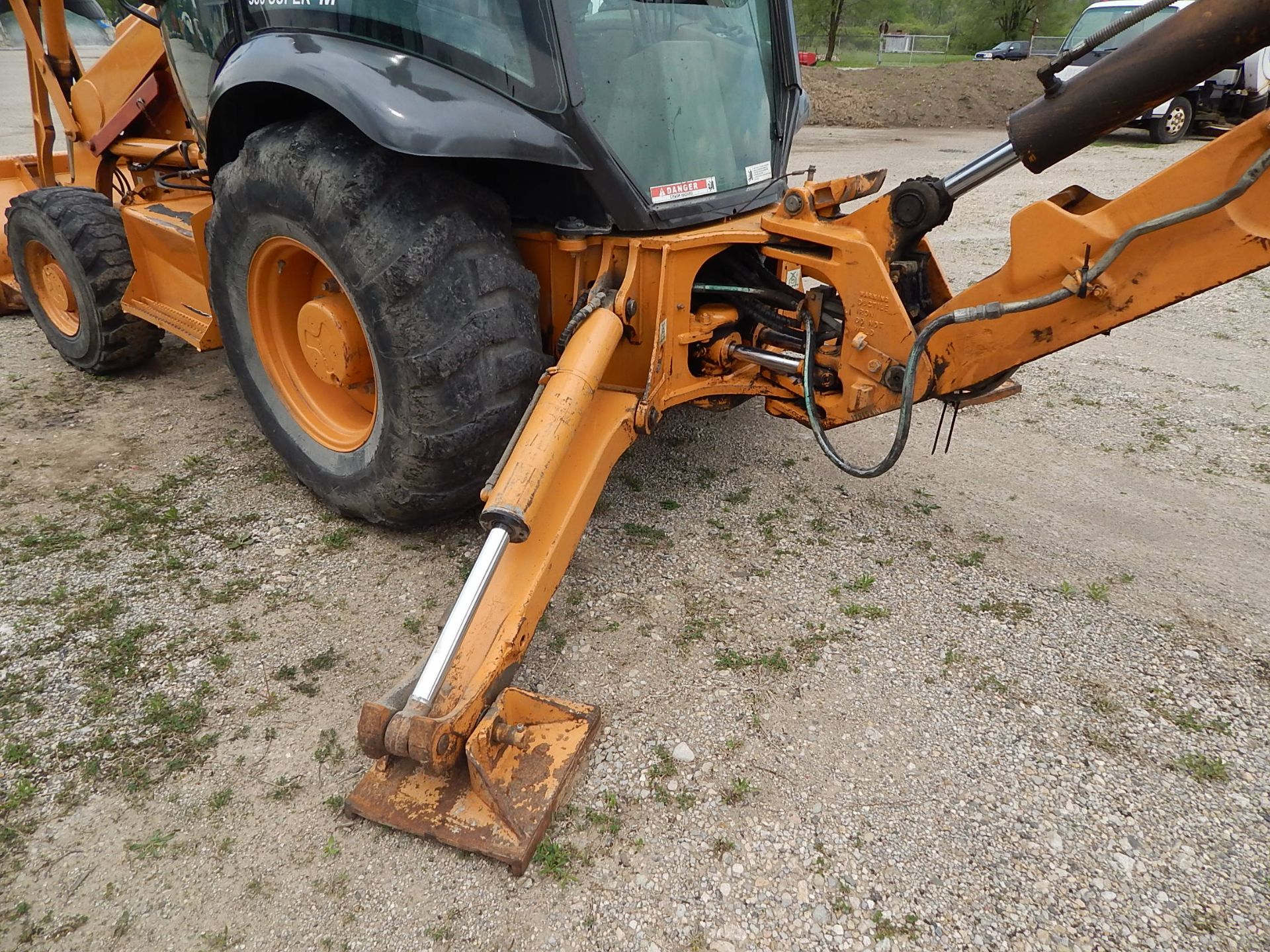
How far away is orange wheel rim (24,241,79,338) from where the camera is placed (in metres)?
4.43

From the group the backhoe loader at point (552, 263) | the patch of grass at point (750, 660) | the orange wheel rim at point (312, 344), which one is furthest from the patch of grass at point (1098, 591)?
the orange wheel rim at point (312, 344)

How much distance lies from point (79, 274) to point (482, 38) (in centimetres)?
281

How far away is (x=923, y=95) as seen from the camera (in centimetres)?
1872


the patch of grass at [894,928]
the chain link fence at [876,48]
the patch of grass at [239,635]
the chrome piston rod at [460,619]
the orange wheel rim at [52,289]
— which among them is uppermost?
the chain link fence at [876,48]

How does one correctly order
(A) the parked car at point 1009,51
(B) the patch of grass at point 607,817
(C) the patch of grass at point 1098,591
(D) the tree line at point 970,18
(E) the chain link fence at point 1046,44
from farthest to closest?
(E) the chain link fence at point 1046,44 → (D) the tree line at point 970,18 → (A) the parked car at point 1009,51 → (C) the patch of grass at point 1098,591 → (B) the patch of grass at point 607,817

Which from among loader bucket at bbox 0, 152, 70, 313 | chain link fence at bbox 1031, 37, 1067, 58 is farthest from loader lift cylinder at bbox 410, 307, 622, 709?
chain link fence at bbox 1031, 37, 1067, 58

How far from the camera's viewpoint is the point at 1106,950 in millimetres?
1723

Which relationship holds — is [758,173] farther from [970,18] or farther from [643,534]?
[970,18]

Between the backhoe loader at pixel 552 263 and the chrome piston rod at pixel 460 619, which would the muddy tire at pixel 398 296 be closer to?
the backhoe loader at pixel 552 263

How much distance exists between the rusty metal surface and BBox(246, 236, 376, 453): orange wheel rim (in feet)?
4.54

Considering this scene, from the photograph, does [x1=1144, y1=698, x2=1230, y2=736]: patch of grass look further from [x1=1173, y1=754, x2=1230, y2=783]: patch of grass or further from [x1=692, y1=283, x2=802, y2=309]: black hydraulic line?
[x1=692, y1=283, x2=802, y2=309]: black hydraulic line

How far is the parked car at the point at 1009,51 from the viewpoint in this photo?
79.2 ft

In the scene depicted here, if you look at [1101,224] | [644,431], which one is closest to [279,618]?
[644,431]

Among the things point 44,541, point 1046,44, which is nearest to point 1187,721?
point 44,541
